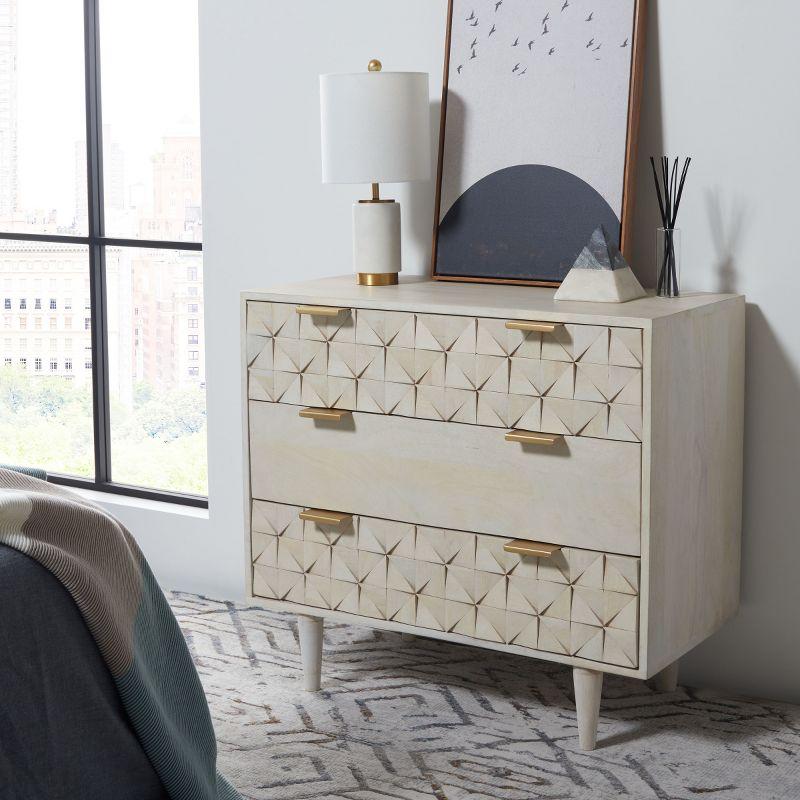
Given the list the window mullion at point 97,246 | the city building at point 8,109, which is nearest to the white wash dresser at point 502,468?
the window mullion at point 97,246

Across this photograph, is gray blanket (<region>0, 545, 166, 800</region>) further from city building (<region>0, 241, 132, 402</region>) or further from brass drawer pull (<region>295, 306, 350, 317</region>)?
city building (<region>0, 241, 132, 402</region>)

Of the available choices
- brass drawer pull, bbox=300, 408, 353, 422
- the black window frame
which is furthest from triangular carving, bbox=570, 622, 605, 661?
the black window frame

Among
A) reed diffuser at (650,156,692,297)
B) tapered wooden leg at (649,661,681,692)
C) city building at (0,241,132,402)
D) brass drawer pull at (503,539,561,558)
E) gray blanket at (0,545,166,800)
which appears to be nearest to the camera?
gray blanket at (0,545,166,800)

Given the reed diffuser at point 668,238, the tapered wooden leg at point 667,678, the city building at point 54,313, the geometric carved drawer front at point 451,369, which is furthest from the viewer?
the city building at point 54,313

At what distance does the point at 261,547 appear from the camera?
Result: 110 inches

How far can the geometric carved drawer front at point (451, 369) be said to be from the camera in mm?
2328

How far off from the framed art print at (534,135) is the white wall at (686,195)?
0.26 ft

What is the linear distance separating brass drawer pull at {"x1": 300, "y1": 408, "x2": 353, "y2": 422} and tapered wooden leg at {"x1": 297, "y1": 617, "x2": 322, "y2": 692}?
1.53ft

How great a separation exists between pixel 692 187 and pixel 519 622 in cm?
97

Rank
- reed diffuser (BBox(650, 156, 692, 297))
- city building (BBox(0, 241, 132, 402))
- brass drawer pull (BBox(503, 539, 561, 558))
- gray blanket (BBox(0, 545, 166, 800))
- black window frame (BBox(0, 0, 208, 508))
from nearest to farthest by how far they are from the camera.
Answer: gray blanket (BBox(0, 545, 166, 800)) → brass drawer pull (BBox(503, 539, 561, 558)) → reed diffuser (BBox(650, 156, 692, 297)) → black window frame (BBox(0, 0, 208, 508)) → city building (BBox(0, 241, 132, 402))

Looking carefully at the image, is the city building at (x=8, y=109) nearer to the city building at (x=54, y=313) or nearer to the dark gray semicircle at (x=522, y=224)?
the city building at (x=54, y=313)

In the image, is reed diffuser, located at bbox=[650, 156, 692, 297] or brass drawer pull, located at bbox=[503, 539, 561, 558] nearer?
brass drawer pull, located at bbox=[503, 539, 561, 558]

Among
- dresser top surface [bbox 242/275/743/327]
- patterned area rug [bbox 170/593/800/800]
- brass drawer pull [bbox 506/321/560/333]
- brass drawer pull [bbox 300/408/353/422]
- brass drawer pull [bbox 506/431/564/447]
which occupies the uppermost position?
dresser top surface [bbox 242/275/743/327]

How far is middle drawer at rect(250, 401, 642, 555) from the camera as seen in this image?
7.79ft
